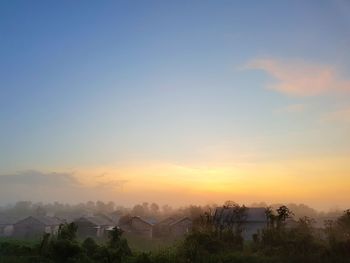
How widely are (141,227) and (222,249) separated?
43168 mm

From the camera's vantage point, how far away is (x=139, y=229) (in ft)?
237

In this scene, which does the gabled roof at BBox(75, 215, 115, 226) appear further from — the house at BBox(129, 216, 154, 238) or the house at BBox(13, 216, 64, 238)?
the house at BBox(13, 216, 64, 238)

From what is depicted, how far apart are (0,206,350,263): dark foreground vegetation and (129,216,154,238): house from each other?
38.6 m

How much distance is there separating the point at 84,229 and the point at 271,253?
44.5 metres

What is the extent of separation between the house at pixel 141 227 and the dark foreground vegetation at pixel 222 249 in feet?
127

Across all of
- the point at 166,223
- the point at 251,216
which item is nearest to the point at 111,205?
the point at 166,223

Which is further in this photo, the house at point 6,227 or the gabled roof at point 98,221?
the house at point 6,227

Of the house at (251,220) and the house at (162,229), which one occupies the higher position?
the house at (251,220)

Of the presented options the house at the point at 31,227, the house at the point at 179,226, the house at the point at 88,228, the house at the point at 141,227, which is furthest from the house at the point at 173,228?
the house at the point at 31,227

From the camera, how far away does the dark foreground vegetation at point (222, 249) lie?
28453mm

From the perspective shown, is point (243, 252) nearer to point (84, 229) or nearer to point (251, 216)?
point (251, 216)

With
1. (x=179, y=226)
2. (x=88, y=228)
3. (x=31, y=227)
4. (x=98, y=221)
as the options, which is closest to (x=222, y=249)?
(x=179, y=226)

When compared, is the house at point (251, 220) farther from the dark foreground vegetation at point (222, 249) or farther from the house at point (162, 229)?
the house at point (162, 229)

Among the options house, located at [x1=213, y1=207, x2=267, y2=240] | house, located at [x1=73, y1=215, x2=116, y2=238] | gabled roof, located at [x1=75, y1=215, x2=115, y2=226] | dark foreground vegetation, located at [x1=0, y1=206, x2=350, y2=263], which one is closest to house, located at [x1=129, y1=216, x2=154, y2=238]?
gabled roof, located at [x1=75, y1=215, x2=115, y2=226]
